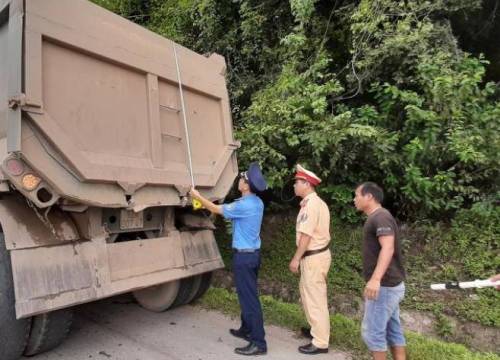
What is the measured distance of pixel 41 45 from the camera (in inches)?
113

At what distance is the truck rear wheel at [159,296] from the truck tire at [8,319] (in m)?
1.52

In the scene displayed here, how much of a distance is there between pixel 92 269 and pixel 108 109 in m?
1.19

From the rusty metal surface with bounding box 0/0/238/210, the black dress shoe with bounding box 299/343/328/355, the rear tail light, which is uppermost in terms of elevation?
the rusty metal surface with bounding box 0/0/238/210

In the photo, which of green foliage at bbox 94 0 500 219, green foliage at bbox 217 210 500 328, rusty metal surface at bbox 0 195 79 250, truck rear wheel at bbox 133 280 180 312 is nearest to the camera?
rusty metal surface at bbox 0 195 79 250

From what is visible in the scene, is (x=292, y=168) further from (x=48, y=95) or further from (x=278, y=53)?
(x=48, y=95)

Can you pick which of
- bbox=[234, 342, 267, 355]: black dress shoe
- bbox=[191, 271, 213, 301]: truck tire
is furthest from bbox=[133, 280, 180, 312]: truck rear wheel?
bbox=[234, 342, 267, 355]: black dress shoe

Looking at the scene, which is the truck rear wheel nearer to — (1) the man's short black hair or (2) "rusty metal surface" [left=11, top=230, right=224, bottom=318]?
(2) "rusty metal surface" [left=11, top=230, right=224, bottom=318]

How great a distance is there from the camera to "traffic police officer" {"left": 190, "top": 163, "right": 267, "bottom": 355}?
11.9 ft

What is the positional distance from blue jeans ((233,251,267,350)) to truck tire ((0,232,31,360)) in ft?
5.47

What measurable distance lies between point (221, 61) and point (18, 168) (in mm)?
2394

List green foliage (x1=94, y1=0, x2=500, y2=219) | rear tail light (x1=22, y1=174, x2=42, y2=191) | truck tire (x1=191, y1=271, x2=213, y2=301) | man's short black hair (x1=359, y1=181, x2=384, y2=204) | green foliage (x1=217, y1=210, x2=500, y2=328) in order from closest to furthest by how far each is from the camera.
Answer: rear tail light (x1=22, y1=174, x2=42, y2=191)
man's short black hair (x1=359, y1=181, x2=384, y2=204)
green foliage (x1=217, y1=210, x2=500, y2=328)
green foliage (x1=94, y1=0, x2=500, y2=219)
truck tire (x1=191, y1=271, x2=213, y2=301)

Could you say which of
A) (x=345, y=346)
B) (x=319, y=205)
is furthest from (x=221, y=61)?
(x=345, y=346)

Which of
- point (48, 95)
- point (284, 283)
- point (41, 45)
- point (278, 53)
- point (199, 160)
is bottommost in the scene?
point (284, 283)

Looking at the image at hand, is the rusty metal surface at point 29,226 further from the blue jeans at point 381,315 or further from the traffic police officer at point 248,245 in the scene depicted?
the blue jeans at point 381,315
